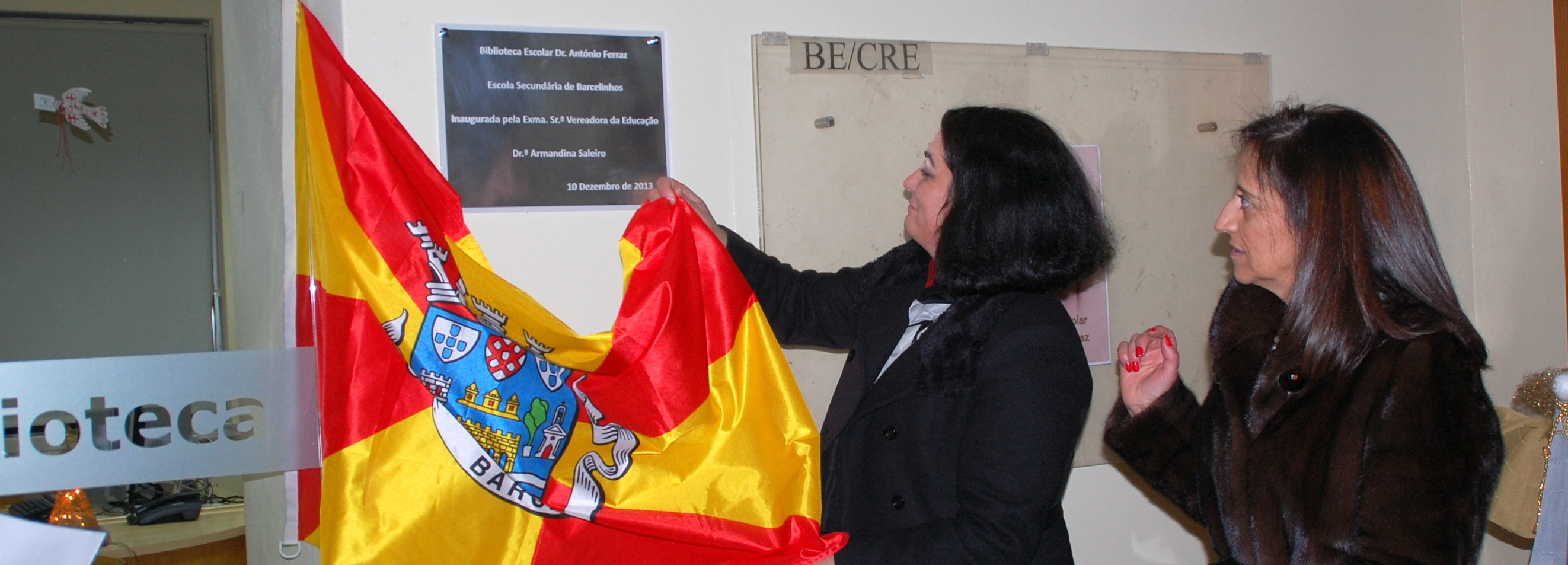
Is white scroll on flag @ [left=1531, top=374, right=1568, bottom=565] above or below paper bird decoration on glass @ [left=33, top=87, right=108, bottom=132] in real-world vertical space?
below

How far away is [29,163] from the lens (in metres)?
2.53

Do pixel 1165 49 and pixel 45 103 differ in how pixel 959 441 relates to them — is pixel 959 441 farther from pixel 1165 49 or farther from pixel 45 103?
pixel 45 103

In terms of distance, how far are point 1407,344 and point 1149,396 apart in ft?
1.47

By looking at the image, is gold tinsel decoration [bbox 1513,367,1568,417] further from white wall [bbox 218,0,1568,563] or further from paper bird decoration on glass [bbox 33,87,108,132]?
paper bird decoration on glass [bbox 33,87,108,132]

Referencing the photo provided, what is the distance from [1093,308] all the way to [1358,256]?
0.98 m

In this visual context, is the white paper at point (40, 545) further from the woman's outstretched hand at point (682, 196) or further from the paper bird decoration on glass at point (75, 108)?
the paper bird decoration on glass at point (75, 108)

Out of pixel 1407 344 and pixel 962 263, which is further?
pixel 962 263

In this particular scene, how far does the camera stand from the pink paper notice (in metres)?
2.22

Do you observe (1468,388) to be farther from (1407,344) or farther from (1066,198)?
(1066,198)

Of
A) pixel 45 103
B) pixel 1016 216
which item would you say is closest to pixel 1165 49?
pixel 1016 216

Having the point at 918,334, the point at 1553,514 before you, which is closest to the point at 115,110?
the point at 918,334

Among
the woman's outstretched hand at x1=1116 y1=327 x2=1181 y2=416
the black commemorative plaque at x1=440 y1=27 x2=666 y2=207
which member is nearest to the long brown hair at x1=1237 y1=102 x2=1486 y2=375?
the woman's outstretched hand at x1=1116 y1=327 x2=1181 y2=416

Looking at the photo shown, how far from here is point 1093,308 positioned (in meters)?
2.24

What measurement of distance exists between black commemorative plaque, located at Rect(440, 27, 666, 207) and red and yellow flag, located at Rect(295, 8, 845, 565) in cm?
26
